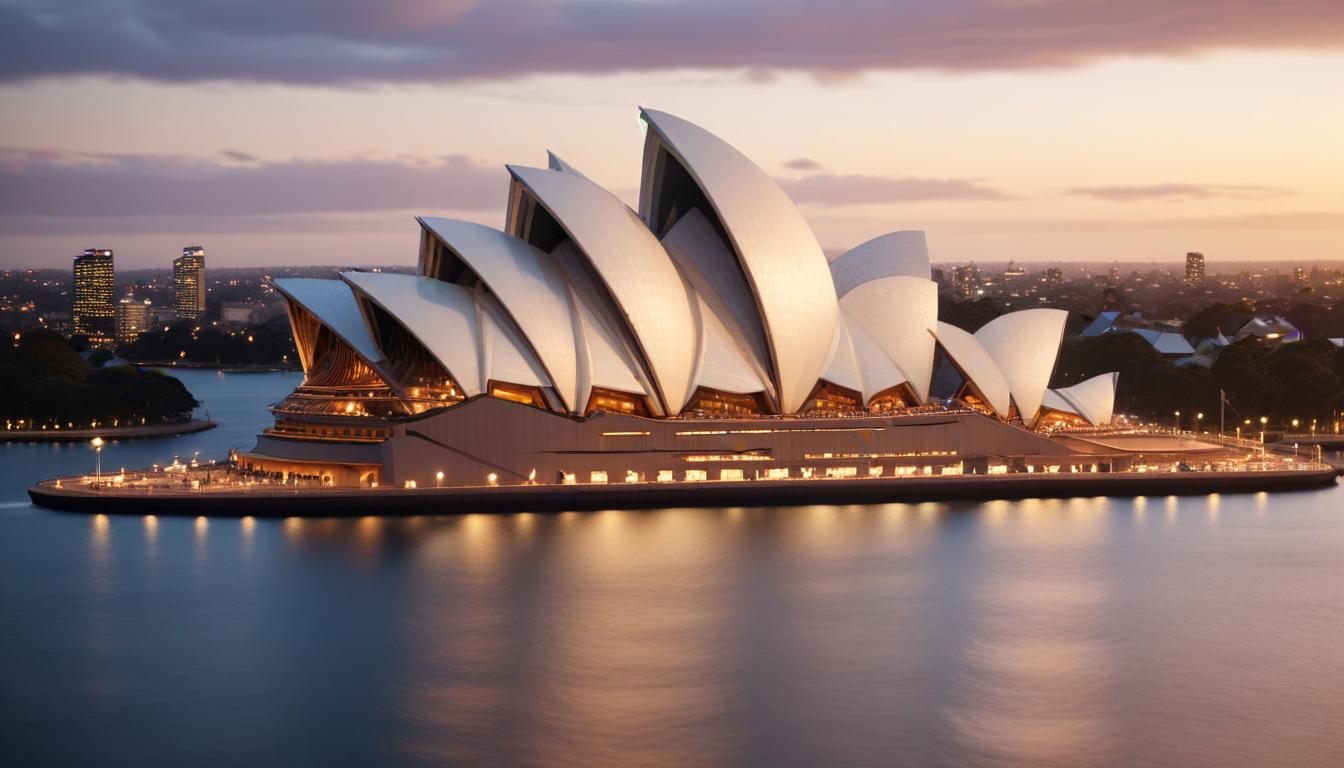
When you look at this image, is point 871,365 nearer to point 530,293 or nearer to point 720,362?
point 720,362

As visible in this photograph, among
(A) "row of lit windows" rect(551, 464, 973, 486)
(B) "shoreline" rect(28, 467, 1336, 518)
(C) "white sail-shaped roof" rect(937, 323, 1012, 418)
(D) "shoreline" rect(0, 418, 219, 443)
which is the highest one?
(C) "white sail-shaped roof" rect(937, 323, 1012, 418)

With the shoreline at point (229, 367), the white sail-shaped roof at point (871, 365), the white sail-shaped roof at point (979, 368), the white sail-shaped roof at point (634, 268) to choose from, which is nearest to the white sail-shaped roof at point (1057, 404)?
the white sail-shaped roof at point (979, 368)

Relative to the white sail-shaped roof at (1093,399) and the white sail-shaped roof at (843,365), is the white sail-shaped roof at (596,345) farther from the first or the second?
the white sail-shaped roof at (1093,399)

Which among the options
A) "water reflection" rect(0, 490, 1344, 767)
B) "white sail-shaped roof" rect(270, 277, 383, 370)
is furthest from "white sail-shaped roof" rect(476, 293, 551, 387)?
"water reflection" rect(0, 490, 1344, 767)

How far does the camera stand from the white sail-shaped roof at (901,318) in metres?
51.7

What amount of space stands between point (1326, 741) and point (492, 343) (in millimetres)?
27290

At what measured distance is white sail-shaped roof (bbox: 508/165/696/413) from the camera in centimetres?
4616

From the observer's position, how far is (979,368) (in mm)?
52094

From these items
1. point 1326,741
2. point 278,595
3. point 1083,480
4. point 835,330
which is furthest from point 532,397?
point 1326,741

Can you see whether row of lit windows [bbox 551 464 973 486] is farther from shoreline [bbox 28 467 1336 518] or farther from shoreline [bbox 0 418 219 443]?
shoreline [bbox 0 418 219 443]

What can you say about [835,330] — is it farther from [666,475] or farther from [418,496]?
A: [418,496]

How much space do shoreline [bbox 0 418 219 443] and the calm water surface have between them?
26981mm

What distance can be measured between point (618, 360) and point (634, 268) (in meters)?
2.79

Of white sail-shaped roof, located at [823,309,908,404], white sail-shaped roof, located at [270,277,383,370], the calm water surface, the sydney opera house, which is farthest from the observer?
white sail-shaped roof, located at [823,309,908,404]
